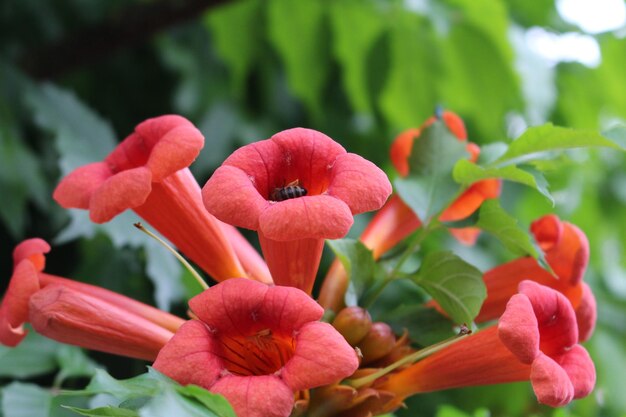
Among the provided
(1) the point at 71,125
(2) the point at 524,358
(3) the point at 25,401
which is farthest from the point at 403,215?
(1) the point at 71,125

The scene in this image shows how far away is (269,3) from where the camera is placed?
3.31 meters

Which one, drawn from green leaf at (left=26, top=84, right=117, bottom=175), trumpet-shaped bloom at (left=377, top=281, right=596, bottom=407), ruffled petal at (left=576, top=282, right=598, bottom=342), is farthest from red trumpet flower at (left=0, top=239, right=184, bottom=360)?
green leaf at (left=26, top=84, right=117, bottom=175)

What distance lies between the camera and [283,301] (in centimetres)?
131

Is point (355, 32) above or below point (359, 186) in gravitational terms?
below

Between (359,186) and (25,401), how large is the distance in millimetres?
1184

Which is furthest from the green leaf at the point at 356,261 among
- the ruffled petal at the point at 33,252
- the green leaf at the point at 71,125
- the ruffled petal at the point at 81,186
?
Result: the green leaf at the point at 71,125

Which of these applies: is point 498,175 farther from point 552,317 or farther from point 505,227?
point 552,317

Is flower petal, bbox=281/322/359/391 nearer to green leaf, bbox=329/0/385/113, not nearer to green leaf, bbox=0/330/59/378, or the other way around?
green leaf, bbox=0/330/59/378

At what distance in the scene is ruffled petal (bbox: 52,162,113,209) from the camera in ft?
5.22

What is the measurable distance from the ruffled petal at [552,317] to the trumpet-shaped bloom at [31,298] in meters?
0.73

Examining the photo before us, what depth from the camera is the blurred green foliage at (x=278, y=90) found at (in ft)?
9.26

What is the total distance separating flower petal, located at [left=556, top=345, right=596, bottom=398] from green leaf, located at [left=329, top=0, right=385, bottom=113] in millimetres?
1970

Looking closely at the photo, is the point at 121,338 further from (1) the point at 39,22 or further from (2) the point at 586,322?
(1) the point at 39,22

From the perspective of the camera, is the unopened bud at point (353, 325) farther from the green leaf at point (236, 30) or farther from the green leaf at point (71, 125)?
the green leaf at point (236, 30)
